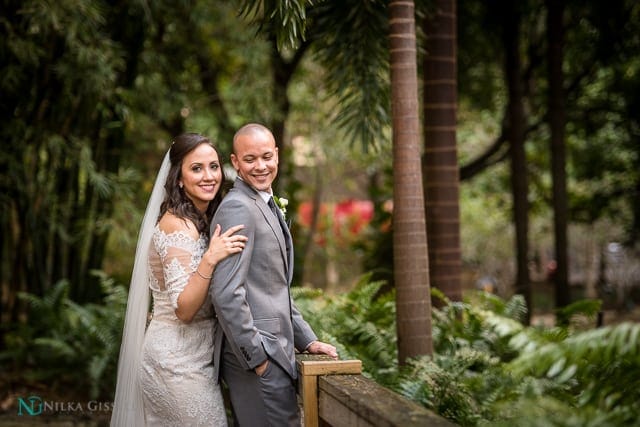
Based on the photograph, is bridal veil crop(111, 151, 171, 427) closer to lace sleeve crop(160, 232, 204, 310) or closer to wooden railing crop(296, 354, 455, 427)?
lace sleeve crop(160, 232, 204, 310)

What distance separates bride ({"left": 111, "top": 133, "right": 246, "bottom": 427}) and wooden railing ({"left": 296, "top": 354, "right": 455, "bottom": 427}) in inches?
18.3

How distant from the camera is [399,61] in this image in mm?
4629

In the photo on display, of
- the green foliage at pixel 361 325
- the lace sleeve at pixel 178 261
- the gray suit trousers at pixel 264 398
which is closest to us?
the gray suit trousers at pixel 264 398

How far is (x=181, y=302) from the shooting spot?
11.0 feet

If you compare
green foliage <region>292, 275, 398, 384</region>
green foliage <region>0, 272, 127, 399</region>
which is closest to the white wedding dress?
green foliage <region>292, 275, 398, 384</region>

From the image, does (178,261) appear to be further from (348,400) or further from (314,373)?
(348,400)

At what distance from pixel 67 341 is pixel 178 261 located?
4.85 metres

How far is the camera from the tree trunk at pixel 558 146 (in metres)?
9.80

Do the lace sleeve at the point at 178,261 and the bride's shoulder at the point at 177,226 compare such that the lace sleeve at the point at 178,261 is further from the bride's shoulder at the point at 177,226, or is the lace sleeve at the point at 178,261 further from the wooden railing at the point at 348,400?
the wooden railing at the point at 348,400

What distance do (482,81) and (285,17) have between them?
9.67m

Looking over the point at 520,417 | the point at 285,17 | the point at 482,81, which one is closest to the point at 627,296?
the point at 482,81

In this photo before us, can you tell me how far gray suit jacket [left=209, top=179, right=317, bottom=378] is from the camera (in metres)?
3.10

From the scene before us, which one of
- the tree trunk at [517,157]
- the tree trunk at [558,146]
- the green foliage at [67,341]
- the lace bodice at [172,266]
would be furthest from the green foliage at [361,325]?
the tree trunk at [558,146]

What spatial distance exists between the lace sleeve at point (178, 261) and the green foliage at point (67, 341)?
13.0 ft
